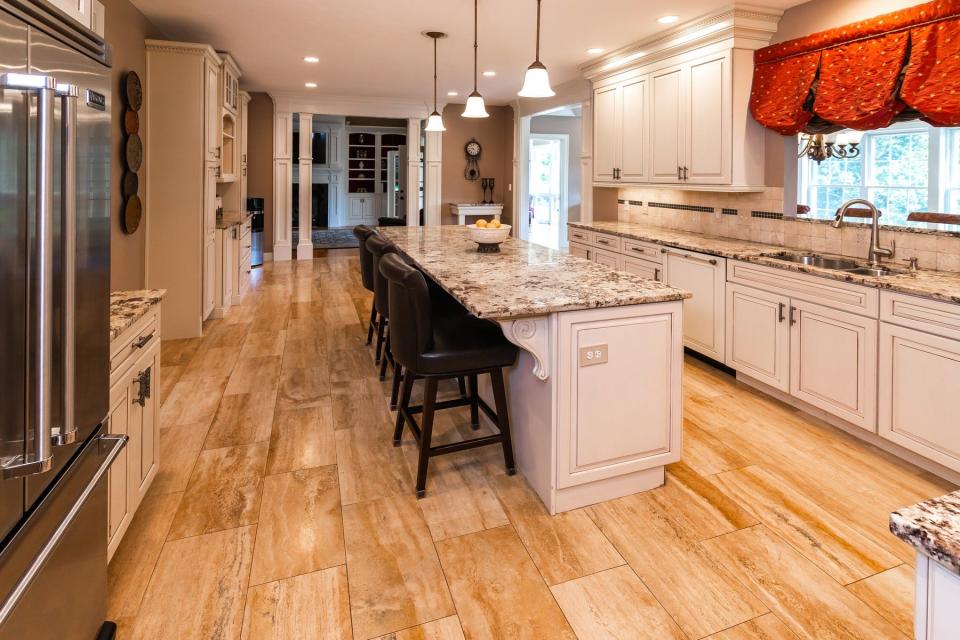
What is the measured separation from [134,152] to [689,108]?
415 centimetres

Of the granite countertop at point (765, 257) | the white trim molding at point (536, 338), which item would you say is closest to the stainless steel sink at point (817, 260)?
the granite countertop at point (765, 257)

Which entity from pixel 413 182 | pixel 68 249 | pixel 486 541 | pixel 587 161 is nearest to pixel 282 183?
pixel 413 182

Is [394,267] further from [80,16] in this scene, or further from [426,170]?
[426,170]

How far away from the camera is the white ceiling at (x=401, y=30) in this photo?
4191 mm

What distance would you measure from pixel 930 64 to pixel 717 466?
2.37 metres

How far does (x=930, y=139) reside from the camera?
5.50m

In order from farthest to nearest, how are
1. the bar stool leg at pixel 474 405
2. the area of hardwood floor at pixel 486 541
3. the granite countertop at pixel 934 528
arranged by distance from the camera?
1. the bar stool leg at pixel 474 405
2. the area of hardwood floor at pixel 486 541
3. the granite countertop at pixel 934 528

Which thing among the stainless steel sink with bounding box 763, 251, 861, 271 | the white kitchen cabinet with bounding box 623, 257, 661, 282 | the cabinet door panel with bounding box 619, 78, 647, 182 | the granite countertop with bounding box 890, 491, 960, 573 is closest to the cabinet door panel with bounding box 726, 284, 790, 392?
the stainless steel sink with bounding box 763, 251, 861, 271

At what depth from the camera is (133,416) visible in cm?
196

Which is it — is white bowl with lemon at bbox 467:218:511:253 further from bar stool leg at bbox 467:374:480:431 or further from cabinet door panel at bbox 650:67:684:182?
cabinet door panel at bbox 650:67:684:182

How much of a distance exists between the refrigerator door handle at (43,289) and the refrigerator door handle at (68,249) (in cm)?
3

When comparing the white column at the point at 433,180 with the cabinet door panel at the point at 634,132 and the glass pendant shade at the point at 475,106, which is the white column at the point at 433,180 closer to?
the cabinet door panel at the point at 634,132

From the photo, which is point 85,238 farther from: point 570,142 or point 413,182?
A: point 570,142

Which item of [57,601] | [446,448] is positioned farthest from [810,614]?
[57,601]
